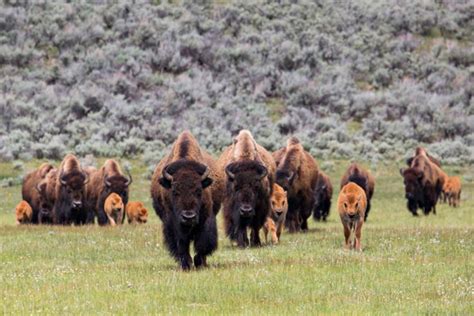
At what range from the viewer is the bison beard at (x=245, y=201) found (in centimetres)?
1581

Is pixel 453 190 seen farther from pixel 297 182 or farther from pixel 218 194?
pixel 218 194

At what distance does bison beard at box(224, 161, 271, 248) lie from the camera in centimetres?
1581

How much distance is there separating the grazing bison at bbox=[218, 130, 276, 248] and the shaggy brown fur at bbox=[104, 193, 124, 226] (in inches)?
252

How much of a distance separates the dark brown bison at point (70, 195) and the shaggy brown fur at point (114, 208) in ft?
1.96

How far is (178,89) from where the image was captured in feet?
169

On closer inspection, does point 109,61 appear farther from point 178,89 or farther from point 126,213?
point 126,213

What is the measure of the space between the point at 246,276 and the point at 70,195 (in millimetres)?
12173

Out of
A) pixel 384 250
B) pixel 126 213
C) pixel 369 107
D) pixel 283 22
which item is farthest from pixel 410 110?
pixel 384 250

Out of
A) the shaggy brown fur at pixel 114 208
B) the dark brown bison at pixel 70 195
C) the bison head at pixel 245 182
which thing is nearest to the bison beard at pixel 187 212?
the bison head at pixel 245 182

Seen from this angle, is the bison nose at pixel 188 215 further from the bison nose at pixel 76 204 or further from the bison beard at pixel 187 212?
the bison nose at pixel 76 204

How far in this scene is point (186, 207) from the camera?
12.7m

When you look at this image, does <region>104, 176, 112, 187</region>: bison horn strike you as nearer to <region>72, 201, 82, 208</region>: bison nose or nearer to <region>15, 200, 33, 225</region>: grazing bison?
<region>72, 201, 82, 208</region>: bison nose

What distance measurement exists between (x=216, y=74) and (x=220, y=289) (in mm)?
45363

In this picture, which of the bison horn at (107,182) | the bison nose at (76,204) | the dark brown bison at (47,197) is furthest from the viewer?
the dark brown bison at (47,197)
